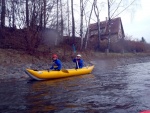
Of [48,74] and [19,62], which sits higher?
[19,62]

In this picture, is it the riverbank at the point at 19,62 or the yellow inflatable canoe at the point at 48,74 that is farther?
the riverbank at the point at 19,62

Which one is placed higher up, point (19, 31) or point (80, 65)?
point (19, 31)

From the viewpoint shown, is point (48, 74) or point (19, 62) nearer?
point (48, 74)

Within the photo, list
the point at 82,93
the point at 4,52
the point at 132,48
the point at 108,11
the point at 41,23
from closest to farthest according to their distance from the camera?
the point at 82,93
the point at 4,52
the point at 41,23
the point at 108,11
the point at 132,48

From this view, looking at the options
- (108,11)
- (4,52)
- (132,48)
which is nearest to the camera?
(4,52)

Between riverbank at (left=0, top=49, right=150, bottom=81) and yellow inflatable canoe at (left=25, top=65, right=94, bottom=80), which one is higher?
riverbank at (left=0, top=49, right=150, bottom=81)

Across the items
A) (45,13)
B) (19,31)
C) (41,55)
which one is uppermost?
(45,13)

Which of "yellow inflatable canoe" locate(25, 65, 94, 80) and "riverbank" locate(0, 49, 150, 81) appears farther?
"riverbank" locate(0, 49, 150, 81)

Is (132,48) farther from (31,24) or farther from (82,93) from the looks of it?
(82,93)

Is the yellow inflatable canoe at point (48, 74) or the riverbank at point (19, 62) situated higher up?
the riverbank at point (19, 62)

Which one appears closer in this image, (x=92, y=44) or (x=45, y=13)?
(x=45, y=13)

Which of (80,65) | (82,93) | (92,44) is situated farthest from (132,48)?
(82,93)

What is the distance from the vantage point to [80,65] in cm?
1798

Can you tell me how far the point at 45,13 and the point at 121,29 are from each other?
101ft
